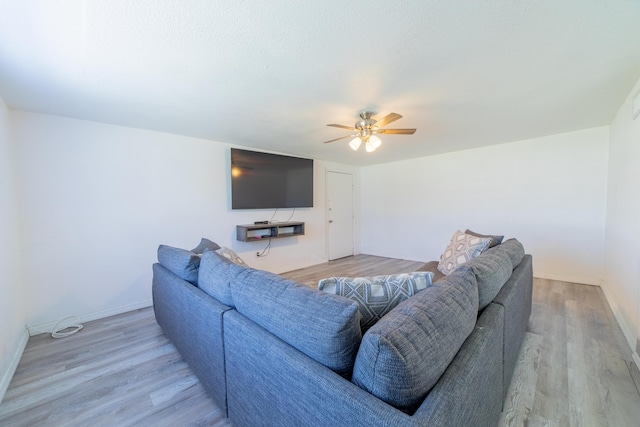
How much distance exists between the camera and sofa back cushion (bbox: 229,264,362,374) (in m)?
0.84


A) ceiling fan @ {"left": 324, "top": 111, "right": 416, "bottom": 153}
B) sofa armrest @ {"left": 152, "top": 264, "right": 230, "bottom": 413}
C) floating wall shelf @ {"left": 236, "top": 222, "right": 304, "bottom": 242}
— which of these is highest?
ceiling fan @ {"left": 324, "top": 111, "right": 416, "bottom": 153}

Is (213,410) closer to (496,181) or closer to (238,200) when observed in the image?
(238,200)

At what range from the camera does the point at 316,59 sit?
160 centimetres

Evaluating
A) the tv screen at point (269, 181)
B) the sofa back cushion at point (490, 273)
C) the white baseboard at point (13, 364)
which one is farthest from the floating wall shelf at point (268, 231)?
the sofa back cushion at point (490, 273)

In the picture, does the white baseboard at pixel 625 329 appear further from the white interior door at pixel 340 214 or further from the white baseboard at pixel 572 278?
the white interior door at pixel 340 214

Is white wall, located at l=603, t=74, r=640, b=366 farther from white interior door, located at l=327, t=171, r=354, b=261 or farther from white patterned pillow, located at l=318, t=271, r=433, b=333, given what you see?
white interior door, located at l=327, t=171, r=354, b=261

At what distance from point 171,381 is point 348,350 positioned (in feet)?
4.99

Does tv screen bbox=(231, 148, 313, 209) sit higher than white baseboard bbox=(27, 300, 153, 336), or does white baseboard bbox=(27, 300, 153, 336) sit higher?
tv screen bbox=(231, 148, 313, 209)

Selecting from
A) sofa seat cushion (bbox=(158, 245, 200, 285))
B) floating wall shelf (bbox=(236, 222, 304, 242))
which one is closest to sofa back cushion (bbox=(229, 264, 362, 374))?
sofa seat cushion (bbox=(158, 245, 200, 285))

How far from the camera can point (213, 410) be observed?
1.43 metres

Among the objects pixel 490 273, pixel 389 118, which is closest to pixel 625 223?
pixel 490 273

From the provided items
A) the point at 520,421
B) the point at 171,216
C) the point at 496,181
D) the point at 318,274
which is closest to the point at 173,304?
the point at 171,216

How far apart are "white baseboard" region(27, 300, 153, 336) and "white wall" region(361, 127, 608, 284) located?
436 cm

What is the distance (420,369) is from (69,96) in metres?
3.05
